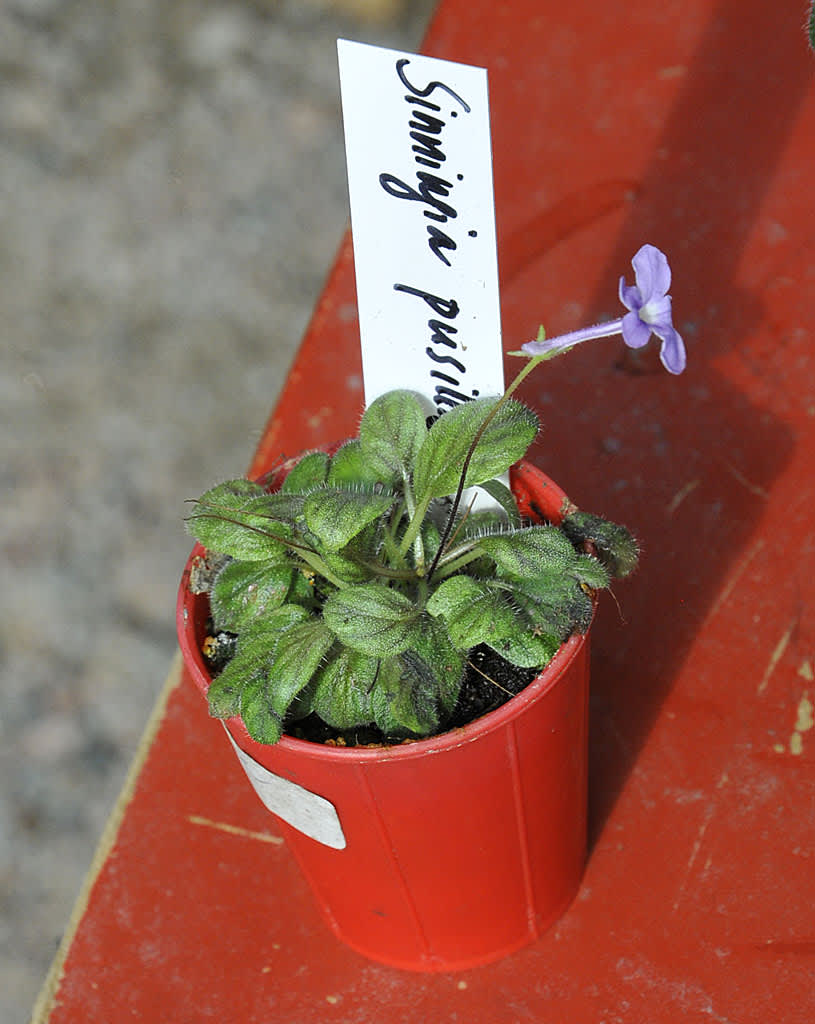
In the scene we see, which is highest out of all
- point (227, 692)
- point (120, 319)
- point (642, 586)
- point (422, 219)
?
point (422, 219)

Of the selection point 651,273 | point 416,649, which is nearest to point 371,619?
point 416,649

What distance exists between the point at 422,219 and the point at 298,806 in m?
0.38

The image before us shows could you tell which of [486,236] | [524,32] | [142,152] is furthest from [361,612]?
[142,152]

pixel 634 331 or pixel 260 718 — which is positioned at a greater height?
pixel 634 331

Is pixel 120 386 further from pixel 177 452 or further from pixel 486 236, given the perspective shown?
pixel 486 236

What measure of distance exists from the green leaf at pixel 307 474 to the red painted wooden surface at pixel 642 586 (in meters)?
0.33

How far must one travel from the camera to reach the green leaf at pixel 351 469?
2.63 feet

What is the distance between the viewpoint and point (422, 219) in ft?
2.45

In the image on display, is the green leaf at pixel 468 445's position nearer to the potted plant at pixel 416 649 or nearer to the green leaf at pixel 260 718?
the potted plant at pixel 416 649

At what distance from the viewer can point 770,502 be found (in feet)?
3.50

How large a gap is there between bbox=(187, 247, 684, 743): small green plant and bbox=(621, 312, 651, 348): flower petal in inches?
0.6

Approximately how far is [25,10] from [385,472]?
2.22 m

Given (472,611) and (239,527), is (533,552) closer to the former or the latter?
(472,611)

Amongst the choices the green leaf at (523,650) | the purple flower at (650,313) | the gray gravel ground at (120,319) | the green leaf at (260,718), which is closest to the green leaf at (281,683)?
the green leaf at (260,718)
